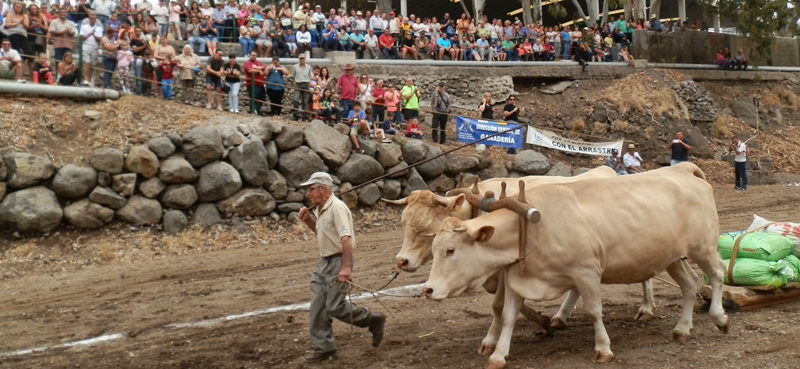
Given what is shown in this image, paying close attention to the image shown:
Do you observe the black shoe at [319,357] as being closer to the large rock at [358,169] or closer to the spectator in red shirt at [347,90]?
the large rock at [358,169]

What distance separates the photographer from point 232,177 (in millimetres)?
16656

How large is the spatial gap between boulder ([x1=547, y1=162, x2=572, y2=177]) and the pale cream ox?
38.4 feet

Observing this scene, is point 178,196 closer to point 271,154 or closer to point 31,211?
point 271,154

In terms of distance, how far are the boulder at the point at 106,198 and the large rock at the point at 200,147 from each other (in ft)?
5.05

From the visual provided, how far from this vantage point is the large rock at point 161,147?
16203mm

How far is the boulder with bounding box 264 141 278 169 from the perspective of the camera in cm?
1736

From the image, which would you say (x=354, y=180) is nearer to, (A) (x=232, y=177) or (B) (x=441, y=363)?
(A) (x=232, y=177)

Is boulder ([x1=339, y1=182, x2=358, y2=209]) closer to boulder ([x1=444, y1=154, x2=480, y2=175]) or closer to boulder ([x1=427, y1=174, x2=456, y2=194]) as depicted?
boulder ([x1=427, y1=174, x2=456, y2=194])

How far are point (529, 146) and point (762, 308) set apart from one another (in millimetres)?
12736

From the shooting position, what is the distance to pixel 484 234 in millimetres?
7914

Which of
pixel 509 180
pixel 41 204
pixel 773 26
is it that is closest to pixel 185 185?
pixel 41 204

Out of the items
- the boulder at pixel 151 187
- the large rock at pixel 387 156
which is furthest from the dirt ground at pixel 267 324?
the large rock at pixel 387 156

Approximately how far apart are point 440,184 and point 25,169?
877 centimetres

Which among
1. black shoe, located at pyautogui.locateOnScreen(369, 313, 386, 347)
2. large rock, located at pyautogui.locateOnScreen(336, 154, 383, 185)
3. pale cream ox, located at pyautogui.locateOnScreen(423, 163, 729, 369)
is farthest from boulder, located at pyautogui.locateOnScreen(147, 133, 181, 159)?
Answer: pale cream ox, located at pyautogui.locateOnScreen(423, 163, 729, 369)
